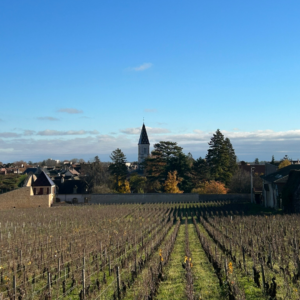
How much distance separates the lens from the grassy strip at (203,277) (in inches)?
374

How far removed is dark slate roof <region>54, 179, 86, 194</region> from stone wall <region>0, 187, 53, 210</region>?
10020 millimetres

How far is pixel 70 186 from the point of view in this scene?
190 feet

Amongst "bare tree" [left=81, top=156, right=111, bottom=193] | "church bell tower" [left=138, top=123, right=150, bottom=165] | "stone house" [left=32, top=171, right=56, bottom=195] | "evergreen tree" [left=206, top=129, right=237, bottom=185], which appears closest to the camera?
"stone house" [left=32, top=171, right=56, bottom=195]

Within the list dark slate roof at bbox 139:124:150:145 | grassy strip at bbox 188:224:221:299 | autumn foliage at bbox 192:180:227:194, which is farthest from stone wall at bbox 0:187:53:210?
dark slate roof at bbox 139:124:150:145

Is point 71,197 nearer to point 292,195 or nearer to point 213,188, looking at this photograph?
point 213,188

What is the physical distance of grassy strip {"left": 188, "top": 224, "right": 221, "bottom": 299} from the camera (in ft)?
31.1

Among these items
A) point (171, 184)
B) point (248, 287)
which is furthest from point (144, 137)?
point (248, 287)

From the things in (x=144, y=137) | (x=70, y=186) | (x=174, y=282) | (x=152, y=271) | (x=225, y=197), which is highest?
(x=144, y=137)

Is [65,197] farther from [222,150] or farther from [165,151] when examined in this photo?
[222,150]

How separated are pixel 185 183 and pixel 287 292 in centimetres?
4515

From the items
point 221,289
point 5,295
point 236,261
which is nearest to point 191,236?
point 236,261

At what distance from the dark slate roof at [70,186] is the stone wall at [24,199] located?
1002 cm

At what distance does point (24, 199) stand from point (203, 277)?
1566 inches

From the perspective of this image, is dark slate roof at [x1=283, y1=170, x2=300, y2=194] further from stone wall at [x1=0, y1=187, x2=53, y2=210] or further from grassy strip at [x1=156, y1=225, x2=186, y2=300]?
stone wall at [x1=0, y1=187, x2=53, y2=210]
